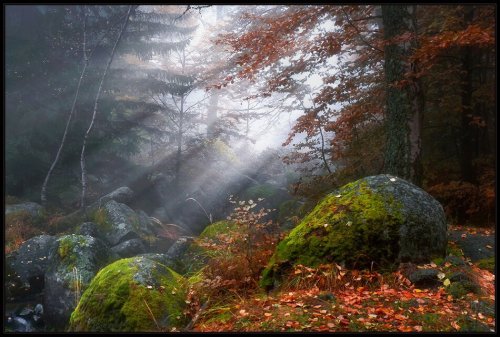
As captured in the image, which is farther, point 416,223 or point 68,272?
point 68,272

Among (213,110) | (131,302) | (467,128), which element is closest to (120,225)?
(131,302)

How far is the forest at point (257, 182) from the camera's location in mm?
4180

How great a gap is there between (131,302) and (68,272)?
168 inches

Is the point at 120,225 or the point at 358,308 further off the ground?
the point at 358,308

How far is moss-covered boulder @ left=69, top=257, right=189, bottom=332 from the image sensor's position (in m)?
4.18

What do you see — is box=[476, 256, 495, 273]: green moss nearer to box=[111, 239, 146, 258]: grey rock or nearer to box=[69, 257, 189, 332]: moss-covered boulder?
box=[69, 257, 189, 332]: moss-covered boulder

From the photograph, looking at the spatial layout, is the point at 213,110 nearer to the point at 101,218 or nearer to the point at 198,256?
the point at 101,218

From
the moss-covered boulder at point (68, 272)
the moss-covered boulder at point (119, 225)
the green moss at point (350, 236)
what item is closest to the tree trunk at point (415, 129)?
the green moss at point (350, 236)

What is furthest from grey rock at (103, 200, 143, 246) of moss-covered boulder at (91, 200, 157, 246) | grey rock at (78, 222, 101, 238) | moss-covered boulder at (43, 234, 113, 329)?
moss-covered boulder at (43, 234, 113, 329)

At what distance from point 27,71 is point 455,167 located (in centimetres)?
1792

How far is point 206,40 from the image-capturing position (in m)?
21.5

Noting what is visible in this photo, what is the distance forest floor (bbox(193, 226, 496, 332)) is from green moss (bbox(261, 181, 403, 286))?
0.83 ft

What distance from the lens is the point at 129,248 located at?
10.3m

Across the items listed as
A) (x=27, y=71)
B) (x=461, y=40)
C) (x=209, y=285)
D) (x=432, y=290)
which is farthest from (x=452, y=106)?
(x=27, y=71)
